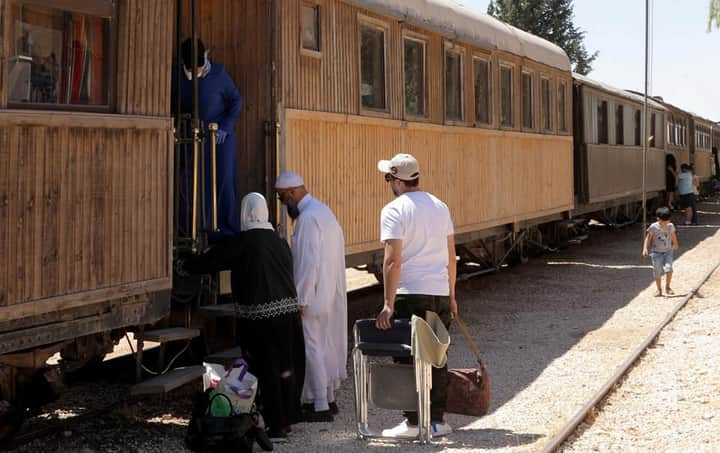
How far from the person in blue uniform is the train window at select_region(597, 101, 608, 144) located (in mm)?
13922

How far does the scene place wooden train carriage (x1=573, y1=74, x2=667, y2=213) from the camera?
18312mm

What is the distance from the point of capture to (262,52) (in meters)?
7.46

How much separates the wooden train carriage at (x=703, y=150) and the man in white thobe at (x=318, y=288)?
30.0 metres

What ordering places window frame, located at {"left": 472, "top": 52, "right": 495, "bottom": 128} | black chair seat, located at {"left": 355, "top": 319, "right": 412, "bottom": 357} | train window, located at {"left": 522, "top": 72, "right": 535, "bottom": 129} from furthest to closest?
1. train window, located at {"left": 522, "top": 72, "right": 535, "bottom": 129}
2. window frame, located at {"left": 472, "top": 52, "right": 495, "bottom": 128}
3. black chair seat, located at {"left": 355, "top": 319, "right": 412, "bottom": 357}

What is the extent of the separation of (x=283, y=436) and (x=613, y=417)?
226 cm

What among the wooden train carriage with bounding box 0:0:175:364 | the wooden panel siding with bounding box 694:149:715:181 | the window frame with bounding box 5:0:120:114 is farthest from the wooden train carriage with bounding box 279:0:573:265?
the wooden panel siding with bounding box 694:149:715:181

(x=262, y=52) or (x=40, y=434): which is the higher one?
(x=262, y=52)

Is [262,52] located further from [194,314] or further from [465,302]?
[465,302]

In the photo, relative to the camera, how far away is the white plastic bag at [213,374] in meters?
5.84

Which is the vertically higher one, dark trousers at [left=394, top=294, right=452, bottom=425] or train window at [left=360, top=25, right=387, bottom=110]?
train window at [left=360, top=25, right=387, bottom=110]

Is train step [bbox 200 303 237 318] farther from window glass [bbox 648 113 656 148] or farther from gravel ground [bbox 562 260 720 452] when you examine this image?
window glass [bbox 648 113 656 148]

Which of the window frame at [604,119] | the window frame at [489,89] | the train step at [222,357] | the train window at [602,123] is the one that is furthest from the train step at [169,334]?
the train window at [602,123]

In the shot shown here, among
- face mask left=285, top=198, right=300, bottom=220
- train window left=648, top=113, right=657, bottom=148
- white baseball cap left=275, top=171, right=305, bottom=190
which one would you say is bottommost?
face mask left=285, top=198, right=300, bottom=220

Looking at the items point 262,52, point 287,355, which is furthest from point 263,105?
point 287,355
